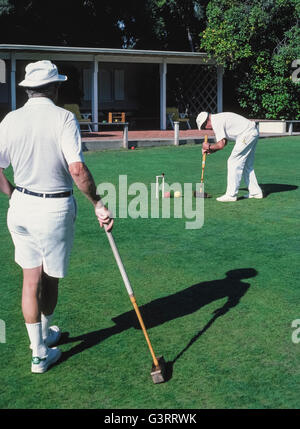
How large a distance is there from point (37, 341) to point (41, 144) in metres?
1.29

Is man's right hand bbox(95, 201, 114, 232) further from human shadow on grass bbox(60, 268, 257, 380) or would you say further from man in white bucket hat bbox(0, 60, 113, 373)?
human shadow on grass bbox(60, 268, 257, 380)

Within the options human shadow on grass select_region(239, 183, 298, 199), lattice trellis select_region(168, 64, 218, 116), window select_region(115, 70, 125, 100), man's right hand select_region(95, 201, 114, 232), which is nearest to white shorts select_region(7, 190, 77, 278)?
man's right hand select_region(95, 201, 114, 232)

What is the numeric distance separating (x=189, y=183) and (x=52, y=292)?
782 centimetres

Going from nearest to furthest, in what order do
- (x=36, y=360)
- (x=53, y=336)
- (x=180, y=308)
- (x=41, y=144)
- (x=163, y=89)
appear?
(x=41, y=144) → (x=36, y=360) → (x=53, y=336) → (x=180, y=308) → (x=163, y=89)

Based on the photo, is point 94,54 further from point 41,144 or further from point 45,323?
point 41,144

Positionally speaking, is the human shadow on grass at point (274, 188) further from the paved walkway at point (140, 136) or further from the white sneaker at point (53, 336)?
the paved walkway at point (140, 136)

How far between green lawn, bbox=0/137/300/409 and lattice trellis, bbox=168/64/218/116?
19.6m

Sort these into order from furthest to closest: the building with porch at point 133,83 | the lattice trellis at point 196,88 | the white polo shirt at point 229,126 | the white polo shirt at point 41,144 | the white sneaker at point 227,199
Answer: the lattice trellis at point 196,88
the building with porch at point 133,83
the white sneaker at point 227,199
the white polo shirt at point 229,126
the white polo shirt at point 41,144

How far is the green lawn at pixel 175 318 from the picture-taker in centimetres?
380

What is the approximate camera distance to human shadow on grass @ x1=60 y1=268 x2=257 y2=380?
4.57 m


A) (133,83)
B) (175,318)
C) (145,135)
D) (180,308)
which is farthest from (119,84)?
(175,318)

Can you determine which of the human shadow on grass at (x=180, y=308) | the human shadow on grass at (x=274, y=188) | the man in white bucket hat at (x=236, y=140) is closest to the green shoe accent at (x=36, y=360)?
the human shadow on grass at (x=180, y=308)

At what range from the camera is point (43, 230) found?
3.90 meters

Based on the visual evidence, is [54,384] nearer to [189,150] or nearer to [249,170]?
[249,170]
